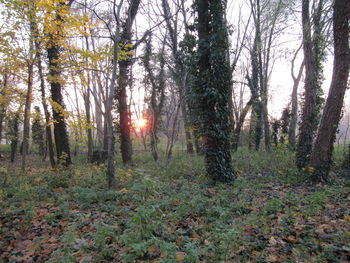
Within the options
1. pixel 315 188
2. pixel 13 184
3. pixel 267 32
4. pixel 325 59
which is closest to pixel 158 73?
pixel 267 32

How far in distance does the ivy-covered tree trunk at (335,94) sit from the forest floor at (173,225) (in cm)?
77

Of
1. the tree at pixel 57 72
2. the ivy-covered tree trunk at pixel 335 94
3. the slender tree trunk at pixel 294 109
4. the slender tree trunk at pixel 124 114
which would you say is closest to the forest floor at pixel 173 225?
the ivy-covered tree trunk at pixel 335 94

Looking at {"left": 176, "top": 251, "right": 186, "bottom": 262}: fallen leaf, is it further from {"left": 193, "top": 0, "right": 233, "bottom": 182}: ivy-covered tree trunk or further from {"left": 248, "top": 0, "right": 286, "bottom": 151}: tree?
{"left": 248, "top": 0, "right": 286, "bottom": 151}: tree

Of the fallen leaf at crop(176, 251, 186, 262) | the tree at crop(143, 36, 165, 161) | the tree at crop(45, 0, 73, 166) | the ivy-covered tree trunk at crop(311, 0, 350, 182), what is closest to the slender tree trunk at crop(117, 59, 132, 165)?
the tree at crop(143, 36, 165, 161)

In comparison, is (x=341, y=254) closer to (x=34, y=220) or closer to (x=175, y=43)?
(x=34, y=220)

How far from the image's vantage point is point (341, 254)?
8.35 ft

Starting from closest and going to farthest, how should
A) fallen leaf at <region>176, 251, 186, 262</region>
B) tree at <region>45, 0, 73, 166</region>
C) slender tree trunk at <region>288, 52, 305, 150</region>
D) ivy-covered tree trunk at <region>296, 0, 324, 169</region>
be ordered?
fallen leaf at <region>176, 251, 186, 262</region> → tree at <region>45, 0, 73, 166</region> → ivy-covered tree trunk at <region>296, 0, 324, 169</region> → slender tree trunk at <region>288, 52, 305, 150</region>

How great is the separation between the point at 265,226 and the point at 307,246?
790 millimetres

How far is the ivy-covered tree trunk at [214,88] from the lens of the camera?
23.1 ft

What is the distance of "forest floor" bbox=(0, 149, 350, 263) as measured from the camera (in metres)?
2.78

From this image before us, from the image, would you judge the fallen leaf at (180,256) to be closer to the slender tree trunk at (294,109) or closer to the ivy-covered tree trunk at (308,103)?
the ivy-covered tree trunk at (308,103)

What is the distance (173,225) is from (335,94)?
607 centimetres

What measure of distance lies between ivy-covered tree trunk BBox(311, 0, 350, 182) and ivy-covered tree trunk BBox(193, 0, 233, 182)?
8.92 ft

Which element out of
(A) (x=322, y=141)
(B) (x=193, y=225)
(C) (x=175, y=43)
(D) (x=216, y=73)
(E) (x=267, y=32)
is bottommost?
(B) (x=193, y=225)
